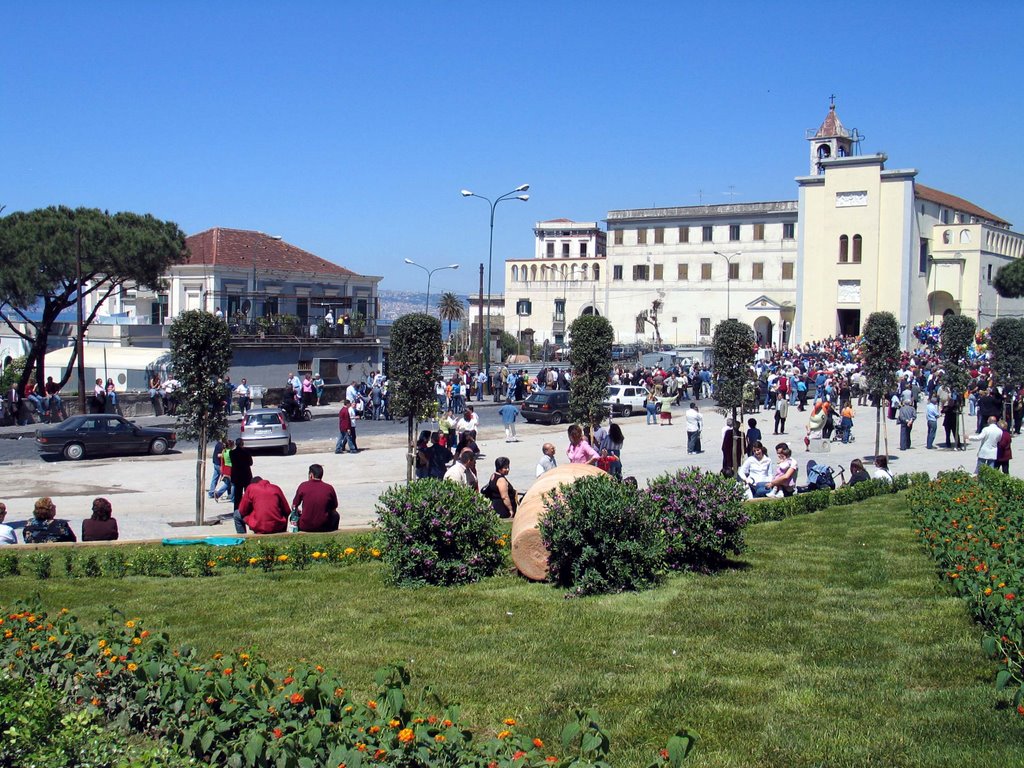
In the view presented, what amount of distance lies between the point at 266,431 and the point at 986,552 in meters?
20.6

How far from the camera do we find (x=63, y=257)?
38.5 m

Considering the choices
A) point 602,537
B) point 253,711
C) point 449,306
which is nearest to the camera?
point 253,711

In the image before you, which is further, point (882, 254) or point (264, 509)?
point (882, 254)

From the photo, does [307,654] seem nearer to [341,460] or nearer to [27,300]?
[341,460]

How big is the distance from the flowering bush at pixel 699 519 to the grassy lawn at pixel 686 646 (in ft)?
0.95

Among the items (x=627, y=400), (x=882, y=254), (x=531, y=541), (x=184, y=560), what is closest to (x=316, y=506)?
(x=184, y=560)

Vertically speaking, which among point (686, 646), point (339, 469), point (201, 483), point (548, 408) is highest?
point (548, 408)

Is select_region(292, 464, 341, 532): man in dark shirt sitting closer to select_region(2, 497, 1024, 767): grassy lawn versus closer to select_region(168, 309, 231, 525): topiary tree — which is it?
select_region(2, 497, 1024, 767): grassy lawn

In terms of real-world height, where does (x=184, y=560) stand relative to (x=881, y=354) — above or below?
below

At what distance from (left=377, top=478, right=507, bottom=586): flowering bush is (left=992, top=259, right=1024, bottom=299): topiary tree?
229 ft

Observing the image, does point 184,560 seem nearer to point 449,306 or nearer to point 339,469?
point 339,469

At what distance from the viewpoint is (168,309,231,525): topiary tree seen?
1591cm

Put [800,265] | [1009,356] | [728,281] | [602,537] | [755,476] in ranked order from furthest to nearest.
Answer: [728,281]
[800,265]
[1009,356]
[755,476]
[602,537]

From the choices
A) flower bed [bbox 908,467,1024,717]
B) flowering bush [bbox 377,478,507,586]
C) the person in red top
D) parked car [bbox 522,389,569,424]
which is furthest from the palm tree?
flowering bush [bbox 377,478,507,586]
